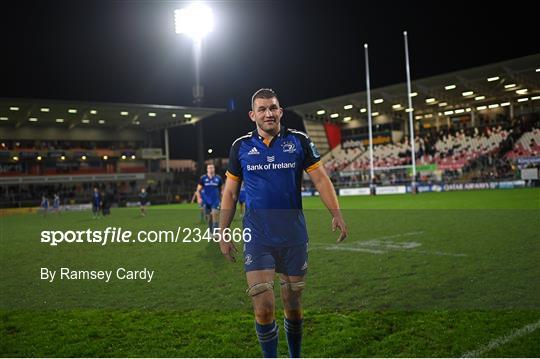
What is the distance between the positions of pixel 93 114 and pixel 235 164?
52.4 meters

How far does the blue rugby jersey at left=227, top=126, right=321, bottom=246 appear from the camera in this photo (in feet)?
14.6

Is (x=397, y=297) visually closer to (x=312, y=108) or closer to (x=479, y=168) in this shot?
(x=479, y=168)

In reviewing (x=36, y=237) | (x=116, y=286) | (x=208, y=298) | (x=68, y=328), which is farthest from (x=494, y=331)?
(x=36, y=237)

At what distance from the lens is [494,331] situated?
5.16m

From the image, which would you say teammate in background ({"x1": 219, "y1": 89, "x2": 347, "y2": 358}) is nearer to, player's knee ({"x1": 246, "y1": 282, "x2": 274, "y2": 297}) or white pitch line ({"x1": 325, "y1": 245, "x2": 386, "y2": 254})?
player's knee ({"x1": 246, "y1": 282, "x2": 274, "y2": 297})

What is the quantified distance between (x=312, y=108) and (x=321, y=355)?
2240 inches

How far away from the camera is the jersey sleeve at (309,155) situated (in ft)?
15.0

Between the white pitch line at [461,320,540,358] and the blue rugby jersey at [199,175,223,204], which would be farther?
the blue rugby jersey at [199,175,223,204]

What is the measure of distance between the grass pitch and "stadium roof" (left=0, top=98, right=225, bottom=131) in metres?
38.7

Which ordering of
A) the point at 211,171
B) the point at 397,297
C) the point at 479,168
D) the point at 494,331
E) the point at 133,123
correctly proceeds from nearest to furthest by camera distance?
the point at 494,331, the point at 397,297, the point at 211,171, the point at 479,168, the point at 133,123

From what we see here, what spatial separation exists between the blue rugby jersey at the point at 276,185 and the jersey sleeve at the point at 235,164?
0.10 m

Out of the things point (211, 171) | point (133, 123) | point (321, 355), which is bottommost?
point (321, 355)

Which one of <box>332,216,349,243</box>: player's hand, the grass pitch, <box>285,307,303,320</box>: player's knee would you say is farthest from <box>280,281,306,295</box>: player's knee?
the grass pitch

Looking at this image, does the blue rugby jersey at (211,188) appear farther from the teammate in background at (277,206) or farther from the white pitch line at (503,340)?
the white pitch line at (503,340)
